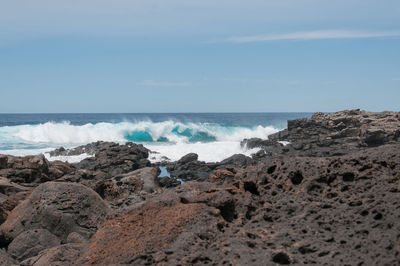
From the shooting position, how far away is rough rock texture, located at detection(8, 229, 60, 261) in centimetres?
538

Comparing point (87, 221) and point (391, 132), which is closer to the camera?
point (87, 221)

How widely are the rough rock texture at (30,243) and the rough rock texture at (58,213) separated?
42 cm

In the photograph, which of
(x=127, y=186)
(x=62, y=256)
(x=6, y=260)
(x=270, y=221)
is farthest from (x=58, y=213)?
(x=270, y=221)

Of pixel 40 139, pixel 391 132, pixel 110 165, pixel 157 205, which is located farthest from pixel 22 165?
pixel 40 139

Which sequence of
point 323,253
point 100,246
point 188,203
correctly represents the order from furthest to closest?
point 188,203 → point 100,246 → point 323,253

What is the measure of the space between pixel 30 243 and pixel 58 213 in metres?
0.77

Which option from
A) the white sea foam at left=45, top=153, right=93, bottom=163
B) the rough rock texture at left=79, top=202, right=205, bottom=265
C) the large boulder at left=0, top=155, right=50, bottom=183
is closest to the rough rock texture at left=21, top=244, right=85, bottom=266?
the rough rock texture at left=79, top=202, right=205, bottom=265

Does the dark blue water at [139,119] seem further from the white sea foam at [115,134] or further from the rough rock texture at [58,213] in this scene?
the rough rock texture at [58,213]

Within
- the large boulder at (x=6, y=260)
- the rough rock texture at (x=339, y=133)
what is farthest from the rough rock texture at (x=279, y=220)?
the rough rock texture at (x=339, y=133)

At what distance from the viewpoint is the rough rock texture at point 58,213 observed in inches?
241

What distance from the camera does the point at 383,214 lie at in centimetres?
293

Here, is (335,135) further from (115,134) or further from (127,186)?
(115,134)

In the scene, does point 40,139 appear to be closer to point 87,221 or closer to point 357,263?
point 87,221

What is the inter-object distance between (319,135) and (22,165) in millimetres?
20657
